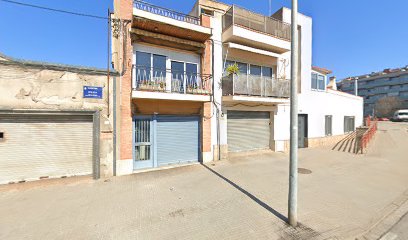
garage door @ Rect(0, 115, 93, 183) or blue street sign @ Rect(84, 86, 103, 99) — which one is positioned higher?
blue street sign @ Rect(84, 86, 103, 99)

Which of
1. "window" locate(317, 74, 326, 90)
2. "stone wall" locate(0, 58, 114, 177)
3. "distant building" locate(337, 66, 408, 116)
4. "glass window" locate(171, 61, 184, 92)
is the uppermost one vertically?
"distant building" locate(337, 66, 408, 116)

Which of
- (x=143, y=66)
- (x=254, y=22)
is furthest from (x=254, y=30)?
(x=143, y=66)

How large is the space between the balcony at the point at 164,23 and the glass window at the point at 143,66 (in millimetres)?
1023

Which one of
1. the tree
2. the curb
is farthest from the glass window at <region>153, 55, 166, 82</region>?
the tree

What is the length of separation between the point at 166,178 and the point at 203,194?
1970 millimetres

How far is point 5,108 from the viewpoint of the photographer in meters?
5.92

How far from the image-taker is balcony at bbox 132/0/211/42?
24.0ft

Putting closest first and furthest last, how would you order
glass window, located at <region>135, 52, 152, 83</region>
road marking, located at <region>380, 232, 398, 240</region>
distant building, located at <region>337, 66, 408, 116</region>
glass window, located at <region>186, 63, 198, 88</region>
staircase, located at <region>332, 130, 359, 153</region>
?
road marking, located at <region>380, 232, 398, 240</region> < glass window, located at <region>135, 52, 152, 83</region> < glass window, located at <region>186, 63, 198, 88</region> < staircase, located at <region>332, 130, 359, 153</region> < distant building, located at <region>337, 66, 408, 116</region>

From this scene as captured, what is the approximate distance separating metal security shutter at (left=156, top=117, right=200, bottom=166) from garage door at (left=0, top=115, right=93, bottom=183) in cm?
273

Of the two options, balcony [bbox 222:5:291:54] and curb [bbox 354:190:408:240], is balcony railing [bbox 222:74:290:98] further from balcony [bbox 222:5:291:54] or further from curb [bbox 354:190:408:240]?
curb [bbox 354:190:408:240]

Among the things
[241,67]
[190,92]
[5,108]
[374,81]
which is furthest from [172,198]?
[374,81]

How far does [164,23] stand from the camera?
756 centimetres

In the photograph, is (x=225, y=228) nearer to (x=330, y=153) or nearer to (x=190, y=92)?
(x=190, y=92)

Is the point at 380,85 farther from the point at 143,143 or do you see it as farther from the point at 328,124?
the point at 143,143
